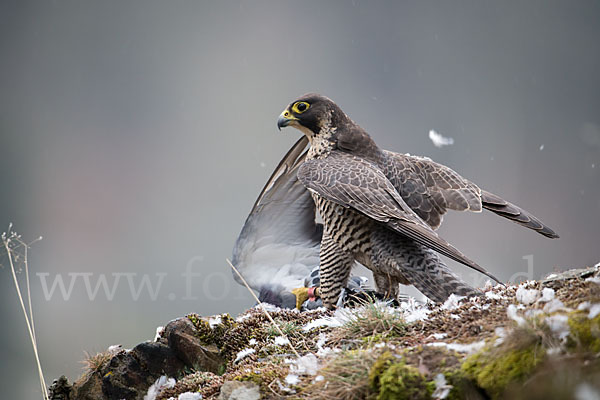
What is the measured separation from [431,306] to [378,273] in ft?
2.61

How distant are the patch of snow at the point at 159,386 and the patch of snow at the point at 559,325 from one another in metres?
1.67

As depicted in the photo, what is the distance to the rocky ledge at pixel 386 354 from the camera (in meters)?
1.11

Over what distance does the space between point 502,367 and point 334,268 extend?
1991 millimetres

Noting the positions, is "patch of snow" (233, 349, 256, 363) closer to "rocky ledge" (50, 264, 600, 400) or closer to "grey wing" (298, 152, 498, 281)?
"rocky ledge" (50, 264, 600, 400)

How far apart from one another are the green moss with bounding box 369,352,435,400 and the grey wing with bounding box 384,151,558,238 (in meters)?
1.90

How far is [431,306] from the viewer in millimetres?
2273

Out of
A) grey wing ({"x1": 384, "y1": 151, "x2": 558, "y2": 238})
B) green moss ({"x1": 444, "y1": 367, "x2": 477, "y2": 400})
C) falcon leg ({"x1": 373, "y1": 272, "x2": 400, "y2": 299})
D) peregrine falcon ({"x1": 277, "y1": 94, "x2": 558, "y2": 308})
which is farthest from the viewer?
falcon leg ({"x1": 373, "y1": 272, "x2": 400, "y2": 299})

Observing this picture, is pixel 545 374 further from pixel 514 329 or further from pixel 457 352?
pixel 457 352

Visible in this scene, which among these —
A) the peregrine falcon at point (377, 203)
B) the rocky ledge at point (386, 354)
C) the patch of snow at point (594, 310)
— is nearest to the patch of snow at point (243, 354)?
the rocky ledge at point (386, 354)

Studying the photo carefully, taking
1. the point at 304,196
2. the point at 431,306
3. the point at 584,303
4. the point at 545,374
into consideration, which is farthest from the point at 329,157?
the point at 545,374

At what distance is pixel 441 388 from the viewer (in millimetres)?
1180

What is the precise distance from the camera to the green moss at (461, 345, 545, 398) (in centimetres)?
110

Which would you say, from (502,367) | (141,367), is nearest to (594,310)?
(502,367)

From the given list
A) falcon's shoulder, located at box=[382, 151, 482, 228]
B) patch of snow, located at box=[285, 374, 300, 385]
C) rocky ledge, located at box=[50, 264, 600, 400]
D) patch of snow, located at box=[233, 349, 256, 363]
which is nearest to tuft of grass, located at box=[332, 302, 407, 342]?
rocky ledge, located at box=[50, 264, 600, 400]
